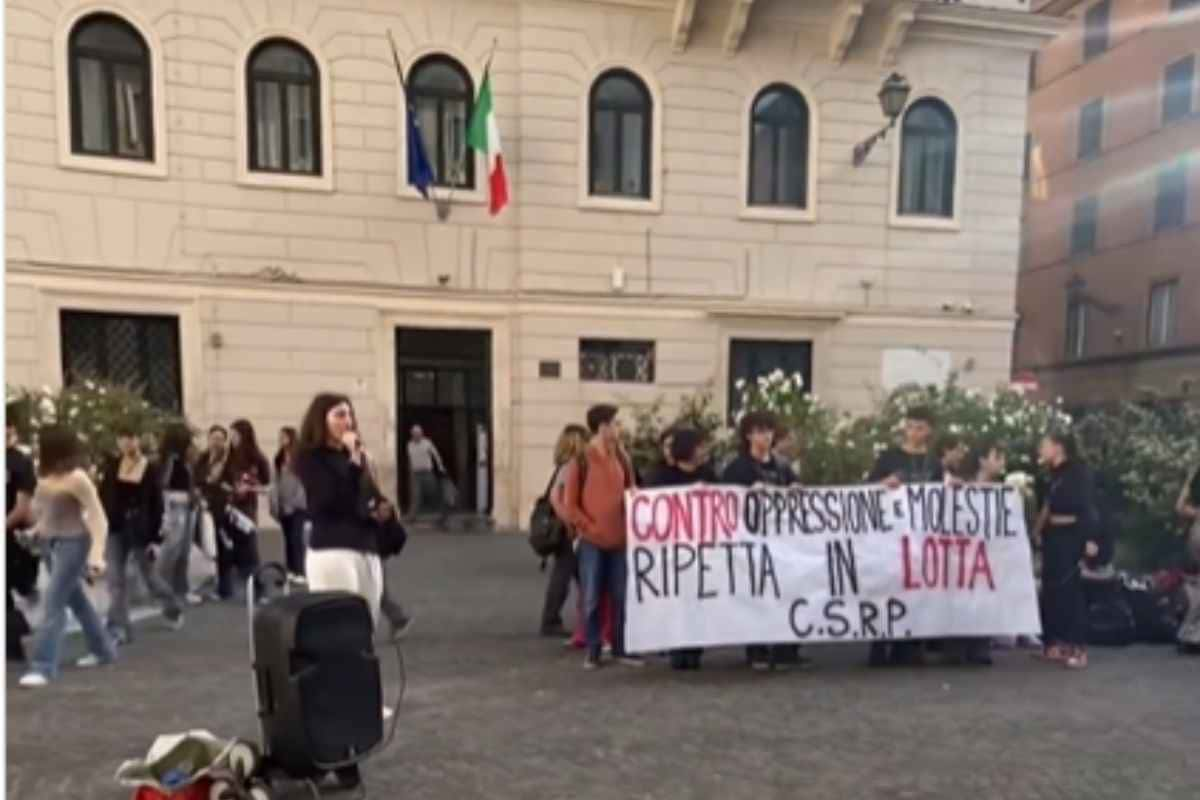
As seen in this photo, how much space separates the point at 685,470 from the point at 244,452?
4968mm

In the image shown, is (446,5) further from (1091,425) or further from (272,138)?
(1091,425)

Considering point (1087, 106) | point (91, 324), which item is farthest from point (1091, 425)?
point (1087, 106)

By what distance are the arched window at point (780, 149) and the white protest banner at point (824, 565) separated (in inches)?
372

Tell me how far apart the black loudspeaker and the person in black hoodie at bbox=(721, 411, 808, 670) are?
2957 mm

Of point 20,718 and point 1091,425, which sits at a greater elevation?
point 1091,425

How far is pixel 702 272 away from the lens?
565 inches

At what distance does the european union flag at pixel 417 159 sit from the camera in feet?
42.0

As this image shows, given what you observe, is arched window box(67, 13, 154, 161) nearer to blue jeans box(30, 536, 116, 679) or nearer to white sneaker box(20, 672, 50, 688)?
blue jeans box(30, 536, 116, 679)

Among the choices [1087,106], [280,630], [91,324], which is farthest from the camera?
[1087,106]

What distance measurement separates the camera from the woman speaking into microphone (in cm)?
464

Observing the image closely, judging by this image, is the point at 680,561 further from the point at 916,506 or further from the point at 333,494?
the point at 333,494

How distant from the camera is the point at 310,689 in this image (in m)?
3.56

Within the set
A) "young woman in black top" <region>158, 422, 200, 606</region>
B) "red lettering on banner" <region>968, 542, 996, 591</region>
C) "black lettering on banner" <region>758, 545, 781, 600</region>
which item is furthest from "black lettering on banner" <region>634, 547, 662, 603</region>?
"young woman in black top" <region>158, 422, 200, 606</region>

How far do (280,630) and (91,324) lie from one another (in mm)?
11263
